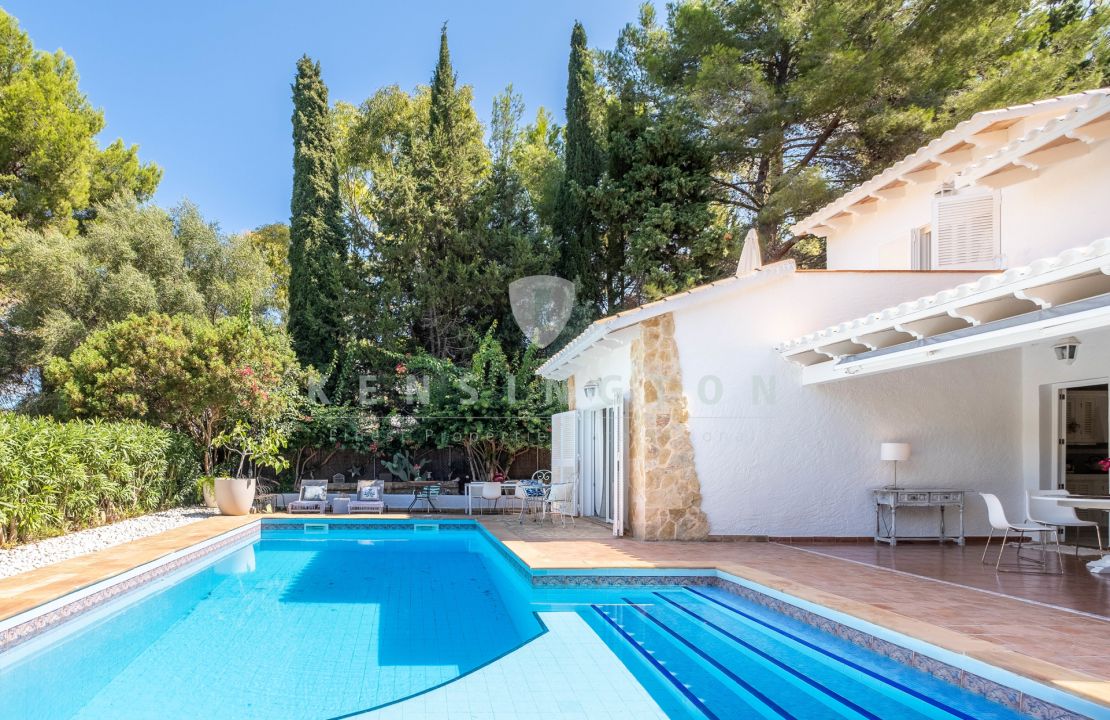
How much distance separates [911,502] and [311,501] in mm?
12087

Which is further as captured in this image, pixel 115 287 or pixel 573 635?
pixel 115 287

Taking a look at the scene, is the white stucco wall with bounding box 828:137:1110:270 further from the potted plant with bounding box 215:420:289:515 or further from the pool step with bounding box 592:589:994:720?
the potted plant with bounding box 215:420:289:515

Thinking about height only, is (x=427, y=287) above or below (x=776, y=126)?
below

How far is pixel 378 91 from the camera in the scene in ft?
98.9

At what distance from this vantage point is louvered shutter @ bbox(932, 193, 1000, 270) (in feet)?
37.0

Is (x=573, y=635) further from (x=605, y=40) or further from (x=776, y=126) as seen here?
(x=605, y=40)

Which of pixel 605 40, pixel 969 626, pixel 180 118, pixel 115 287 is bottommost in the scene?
pixel 969 626

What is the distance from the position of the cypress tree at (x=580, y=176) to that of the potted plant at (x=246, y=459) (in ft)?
31.9

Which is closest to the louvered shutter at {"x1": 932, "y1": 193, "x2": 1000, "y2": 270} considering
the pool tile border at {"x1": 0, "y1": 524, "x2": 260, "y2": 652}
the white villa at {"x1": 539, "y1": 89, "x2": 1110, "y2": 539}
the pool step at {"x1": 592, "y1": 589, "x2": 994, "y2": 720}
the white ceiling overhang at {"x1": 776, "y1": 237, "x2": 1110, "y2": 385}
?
the white villa at {"x1": 539, "y1": 89, "x2": 1110, "y2": 539}

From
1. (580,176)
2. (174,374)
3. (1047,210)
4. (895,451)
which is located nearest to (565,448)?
(895,451)

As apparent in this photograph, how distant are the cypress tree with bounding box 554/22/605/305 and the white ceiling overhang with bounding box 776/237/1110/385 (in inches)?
505

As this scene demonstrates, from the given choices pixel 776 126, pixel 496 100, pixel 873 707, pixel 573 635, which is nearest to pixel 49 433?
pixel 573 635

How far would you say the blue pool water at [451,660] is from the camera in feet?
17.7

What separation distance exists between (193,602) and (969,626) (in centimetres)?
811
